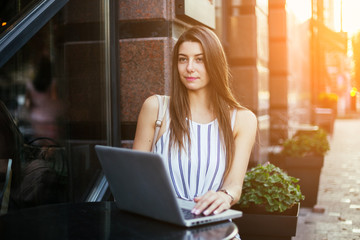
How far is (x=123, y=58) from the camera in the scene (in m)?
3.96

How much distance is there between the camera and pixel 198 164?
2.69 meters

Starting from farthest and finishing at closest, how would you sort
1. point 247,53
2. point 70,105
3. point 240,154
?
point 247,53 → point 70,105 → point 240,154

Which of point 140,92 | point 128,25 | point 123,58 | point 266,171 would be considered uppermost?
A: point 128,25

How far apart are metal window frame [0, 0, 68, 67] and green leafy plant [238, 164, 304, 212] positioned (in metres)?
1.80

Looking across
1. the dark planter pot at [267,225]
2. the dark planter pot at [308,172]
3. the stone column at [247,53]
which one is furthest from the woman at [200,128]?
the stone column at [247,53]

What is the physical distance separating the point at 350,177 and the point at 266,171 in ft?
18.9

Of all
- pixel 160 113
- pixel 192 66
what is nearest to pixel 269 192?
pixel 160 113

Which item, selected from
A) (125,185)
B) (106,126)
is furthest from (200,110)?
(106,126)

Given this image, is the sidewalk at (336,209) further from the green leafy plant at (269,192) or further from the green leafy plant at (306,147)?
the green leafy plant at (269,192)

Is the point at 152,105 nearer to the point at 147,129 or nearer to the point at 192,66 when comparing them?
the point at 147,129

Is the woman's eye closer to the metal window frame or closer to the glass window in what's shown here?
the metal window frame

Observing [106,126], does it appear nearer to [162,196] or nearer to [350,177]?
[162,196]

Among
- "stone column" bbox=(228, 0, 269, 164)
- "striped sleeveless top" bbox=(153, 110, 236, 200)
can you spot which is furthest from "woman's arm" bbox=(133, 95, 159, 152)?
"stone column" bbox=(228, 0, 269, 164)

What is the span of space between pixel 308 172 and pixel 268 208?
105 inches
